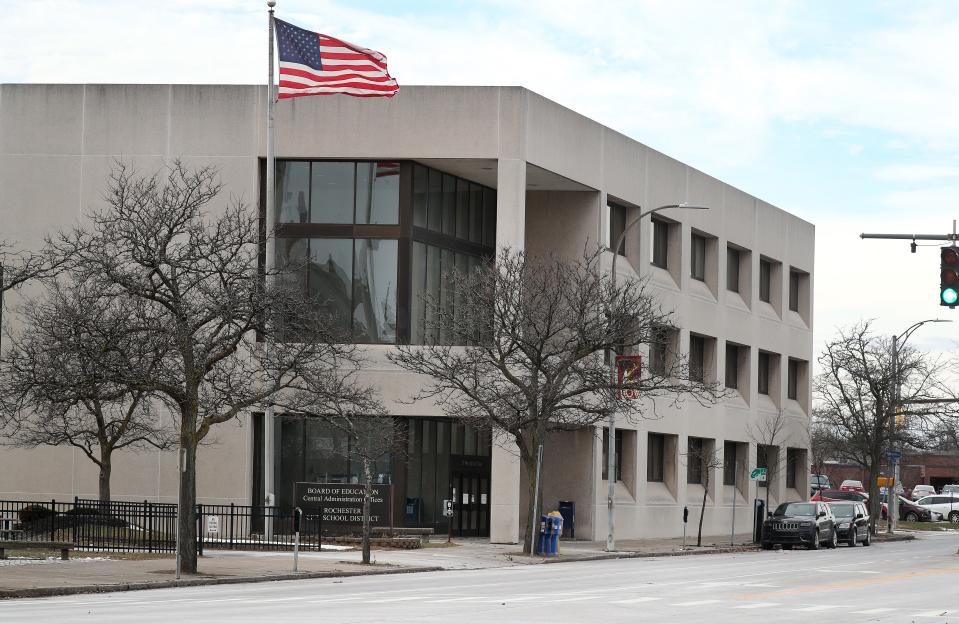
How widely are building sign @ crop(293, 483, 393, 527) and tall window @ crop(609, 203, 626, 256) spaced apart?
15.6 meters

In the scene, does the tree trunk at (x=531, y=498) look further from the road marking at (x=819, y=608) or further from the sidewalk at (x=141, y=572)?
the road marking at (x=819, y=608)

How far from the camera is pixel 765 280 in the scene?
2638 inches

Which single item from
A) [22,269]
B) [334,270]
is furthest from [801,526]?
[22,269]

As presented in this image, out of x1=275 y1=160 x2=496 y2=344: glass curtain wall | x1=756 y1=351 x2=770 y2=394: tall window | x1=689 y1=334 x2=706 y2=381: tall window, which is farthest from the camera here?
x1=756 y1=351 x2=770 y2=394: tall window

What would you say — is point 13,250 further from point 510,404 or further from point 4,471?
point 510,404

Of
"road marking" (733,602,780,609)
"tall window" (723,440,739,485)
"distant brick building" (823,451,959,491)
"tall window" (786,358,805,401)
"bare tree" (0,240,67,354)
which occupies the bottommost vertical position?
"distant brick building" (823,451,959,491)

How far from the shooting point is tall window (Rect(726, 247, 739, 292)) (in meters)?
62.6

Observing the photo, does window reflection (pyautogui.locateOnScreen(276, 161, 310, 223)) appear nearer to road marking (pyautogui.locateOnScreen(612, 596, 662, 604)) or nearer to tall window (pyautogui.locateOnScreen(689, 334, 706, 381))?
tall window (pyautogui.locateOnScreen(689, 334, 706, 381))

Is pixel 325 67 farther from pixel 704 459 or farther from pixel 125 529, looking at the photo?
pixel 704 459

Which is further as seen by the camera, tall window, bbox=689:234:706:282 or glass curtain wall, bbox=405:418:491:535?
tall window, bbox=689:234:706:282

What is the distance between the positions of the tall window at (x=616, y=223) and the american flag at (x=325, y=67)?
15.6 metres

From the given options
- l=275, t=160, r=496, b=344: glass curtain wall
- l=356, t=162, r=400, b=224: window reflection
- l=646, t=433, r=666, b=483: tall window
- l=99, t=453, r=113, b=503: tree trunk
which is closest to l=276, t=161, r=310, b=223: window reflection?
l=275, t=160, r=496, b=344: glass curtain wall

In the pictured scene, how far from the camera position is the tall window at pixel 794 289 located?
229 feet

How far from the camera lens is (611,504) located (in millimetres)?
43062
